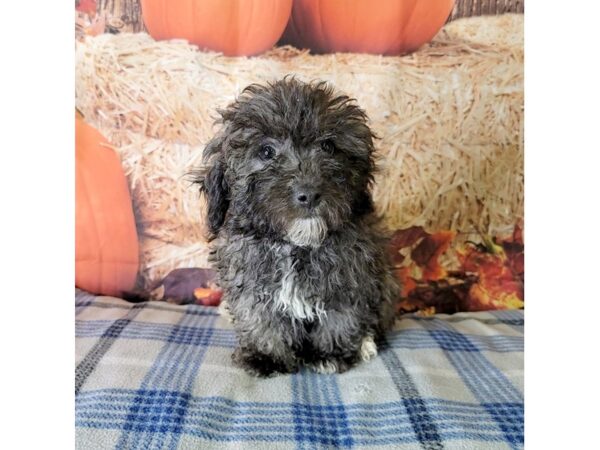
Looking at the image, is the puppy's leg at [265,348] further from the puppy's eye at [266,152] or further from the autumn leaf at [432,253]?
the autumn leaf at [432,253]

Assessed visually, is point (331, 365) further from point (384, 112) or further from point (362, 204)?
point (384, 112)

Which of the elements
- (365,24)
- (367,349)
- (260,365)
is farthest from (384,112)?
(260,365)

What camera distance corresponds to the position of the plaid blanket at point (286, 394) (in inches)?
88.4

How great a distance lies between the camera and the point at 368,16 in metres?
3.59

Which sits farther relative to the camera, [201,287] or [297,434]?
[201,287]

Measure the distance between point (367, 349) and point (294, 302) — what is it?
59 centimetres

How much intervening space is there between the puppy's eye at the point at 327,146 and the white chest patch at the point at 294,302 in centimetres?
60

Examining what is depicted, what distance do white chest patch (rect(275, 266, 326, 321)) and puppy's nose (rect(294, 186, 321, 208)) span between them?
0.44 metres

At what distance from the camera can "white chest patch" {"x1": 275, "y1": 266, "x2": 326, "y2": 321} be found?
269 cm

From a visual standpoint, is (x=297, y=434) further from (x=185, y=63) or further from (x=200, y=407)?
(x=185, y=63)

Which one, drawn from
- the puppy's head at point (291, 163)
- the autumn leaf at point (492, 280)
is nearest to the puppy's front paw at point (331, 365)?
the puppy's head at point (291, 163)

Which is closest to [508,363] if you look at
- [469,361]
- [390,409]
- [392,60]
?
[469,361]

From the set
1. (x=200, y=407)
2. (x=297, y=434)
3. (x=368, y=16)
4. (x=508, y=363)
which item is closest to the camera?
(x=297, y=434)

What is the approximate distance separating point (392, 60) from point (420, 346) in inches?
74.5
